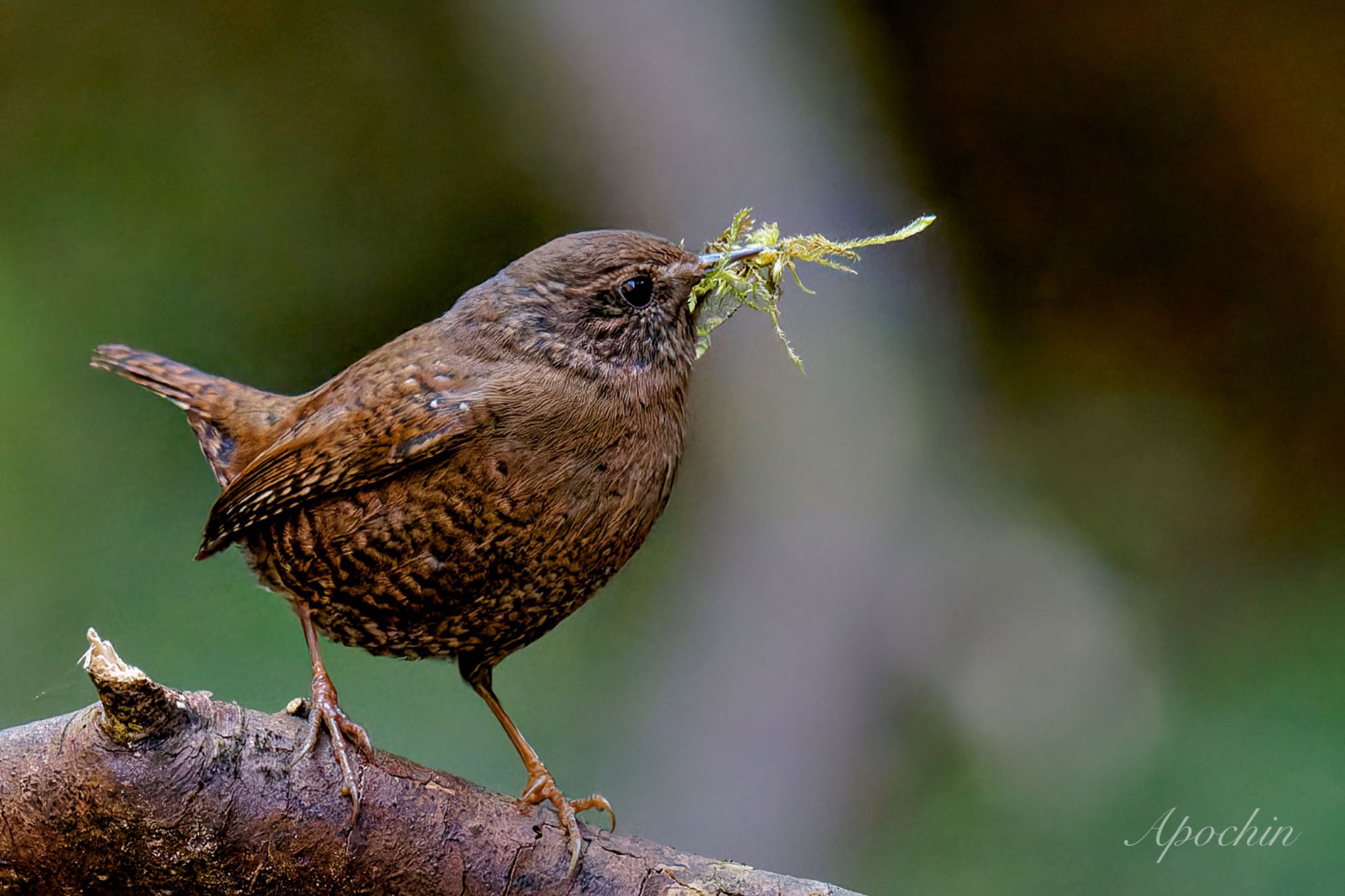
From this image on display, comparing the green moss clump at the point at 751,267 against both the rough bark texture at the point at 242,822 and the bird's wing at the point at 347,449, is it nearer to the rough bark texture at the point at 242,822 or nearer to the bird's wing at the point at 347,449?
the bird's wing at the point at 347,449

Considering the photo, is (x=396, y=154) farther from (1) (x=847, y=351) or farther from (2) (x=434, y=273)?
(1) (x=847, y=351)

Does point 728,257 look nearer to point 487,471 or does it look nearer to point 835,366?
point 487,471

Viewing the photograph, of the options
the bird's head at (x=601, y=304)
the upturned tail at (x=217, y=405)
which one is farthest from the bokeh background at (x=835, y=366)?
the bird's head at (x=601, y=304)

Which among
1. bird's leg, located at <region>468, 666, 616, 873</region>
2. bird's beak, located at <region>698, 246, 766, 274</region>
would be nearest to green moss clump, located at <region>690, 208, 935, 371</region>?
bird's beak, located at <region>698, 246, 766, 274</region>
